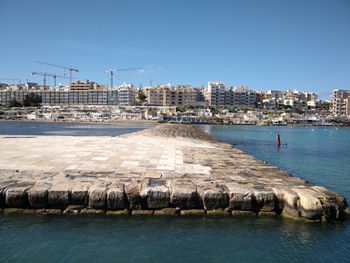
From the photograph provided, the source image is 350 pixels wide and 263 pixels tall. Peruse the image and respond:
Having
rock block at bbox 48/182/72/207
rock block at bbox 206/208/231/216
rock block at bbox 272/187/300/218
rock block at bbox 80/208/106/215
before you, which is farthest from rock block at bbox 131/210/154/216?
rock block at bbox 272/187/300/218

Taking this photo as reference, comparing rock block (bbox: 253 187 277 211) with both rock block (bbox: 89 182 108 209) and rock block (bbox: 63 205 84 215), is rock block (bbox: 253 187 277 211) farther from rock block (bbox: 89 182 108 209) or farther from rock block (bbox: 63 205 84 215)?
rock block (bbox: 63 205 84 215)

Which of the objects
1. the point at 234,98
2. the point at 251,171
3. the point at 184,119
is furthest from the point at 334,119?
the point at 251,171

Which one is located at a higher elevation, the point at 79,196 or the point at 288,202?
the point at 79,196

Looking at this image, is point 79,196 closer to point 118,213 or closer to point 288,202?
point 118,213

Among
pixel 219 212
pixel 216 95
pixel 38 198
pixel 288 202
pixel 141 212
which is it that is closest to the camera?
pixel 38 198

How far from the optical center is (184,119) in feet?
421

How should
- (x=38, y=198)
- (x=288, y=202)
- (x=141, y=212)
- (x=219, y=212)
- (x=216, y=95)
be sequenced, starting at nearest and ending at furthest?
(x=38, y=198)
(x=141, y=212)
(x=219, y=212)
(x=288, y=202)
(x=216, y=95)

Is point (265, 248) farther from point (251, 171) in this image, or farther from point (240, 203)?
point (251, 171)

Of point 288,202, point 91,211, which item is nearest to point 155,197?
point 91,211

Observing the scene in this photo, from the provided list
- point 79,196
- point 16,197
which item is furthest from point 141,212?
point 16,197

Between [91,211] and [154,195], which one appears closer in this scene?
[91,211]

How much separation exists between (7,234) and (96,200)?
1887 mm

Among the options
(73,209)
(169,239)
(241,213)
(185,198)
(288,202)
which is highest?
(185,198)

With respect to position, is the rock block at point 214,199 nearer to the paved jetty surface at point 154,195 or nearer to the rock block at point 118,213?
the paved jetty surface at point 154,195
